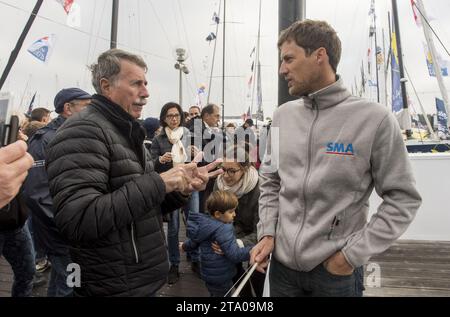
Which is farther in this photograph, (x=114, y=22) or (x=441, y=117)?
(x=441, y=117)

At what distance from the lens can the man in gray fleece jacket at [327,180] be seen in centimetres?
146

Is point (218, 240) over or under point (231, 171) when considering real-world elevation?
under

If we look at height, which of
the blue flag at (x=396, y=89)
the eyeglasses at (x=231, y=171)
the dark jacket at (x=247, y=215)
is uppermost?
the blue flag at (x=396, y=89)

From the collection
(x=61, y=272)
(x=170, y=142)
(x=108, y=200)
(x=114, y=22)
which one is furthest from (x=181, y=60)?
(x=108, y=200)

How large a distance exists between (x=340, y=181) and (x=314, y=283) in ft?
1.65

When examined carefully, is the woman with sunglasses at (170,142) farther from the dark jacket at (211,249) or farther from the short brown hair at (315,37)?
the short brown hair at (315,37)

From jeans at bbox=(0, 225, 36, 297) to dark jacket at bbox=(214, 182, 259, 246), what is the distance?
175cm

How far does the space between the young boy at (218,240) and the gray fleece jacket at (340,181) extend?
3.29 feet

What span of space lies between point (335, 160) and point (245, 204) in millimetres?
1506

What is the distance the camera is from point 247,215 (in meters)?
2.92

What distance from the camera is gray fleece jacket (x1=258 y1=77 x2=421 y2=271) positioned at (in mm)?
1453

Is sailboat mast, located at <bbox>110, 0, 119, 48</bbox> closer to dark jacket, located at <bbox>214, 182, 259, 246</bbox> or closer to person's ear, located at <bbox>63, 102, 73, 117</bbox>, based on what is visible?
person's ear, located at <bbox>63, 102, 73, 117</bbox>

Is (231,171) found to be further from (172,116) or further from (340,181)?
(172,116)

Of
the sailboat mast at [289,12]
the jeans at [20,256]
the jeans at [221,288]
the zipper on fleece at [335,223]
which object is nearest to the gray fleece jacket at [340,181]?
the zipper on fleece at [335,223]
